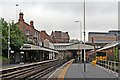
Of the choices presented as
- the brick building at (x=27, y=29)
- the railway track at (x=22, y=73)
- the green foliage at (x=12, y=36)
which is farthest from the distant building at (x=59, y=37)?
the railway track at (x=22, y=73)

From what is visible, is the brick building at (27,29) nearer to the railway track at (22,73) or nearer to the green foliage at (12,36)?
the green foliage at (12,36)

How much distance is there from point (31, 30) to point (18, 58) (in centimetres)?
3805

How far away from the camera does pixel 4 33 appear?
218ft

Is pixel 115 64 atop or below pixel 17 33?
below

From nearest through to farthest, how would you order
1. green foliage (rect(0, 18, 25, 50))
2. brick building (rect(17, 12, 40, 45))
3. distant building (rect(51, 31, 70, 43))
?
green foliage (rect(0, 18, 25, 50)) < brick building (rect(17, 12, 40, 45)) < distant building (rect(51, 31, 70, 43))

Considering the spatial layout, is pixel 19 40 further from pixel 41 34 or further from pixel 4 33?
pixel 41 34

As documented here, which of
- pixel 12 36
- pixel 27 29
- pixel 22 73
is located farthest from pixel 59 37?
pixel 22 73

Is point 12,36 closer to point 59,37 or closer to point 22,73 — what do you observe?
point 22,73

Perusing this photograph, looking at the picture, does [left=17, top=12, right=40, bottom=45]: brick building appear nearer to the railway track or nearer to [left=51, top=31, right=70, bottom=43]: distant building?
[left=51, top=31, right=70, bottom=43]: distant building

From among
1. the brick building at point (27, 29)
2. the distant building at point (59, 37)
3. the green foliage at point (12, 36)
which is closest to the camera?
the green foliage at point (12, 36)

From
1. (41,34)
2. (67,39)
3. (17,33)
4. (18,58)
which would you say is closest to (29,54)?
(18,58)

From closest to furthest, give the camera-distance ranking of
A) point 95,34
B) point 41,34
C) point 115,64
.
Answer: point 115,64 → point 41,34 → point 95,34

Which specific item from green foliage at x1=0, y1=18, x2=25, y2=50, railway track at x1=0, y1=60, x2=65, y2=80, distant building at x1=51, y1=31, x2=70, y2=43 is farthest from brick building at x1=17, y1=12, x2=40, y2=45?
railway track at x1=0, y1=60, x2=65, y2=80

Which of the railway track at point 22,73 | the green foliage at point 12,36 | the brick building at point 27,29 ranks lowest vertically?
the railway track at point 22,73
